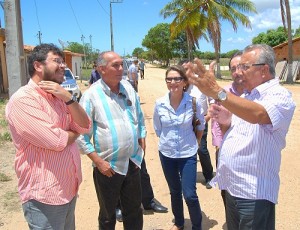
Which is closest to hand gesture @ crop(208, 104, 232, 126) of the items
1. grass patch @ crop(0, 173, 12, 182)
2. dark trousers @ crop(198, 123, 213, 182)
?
dark trousers @ crop(198, 123, 213, 182)

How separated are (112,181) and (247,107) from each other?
1699 millimetres

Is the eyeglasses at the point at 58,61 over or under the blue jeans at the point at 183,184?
over

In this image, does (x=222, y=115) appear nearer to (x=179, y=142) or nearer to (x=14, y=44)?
(x=179, y=142)

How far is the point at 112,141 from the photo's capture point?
10.2 feet

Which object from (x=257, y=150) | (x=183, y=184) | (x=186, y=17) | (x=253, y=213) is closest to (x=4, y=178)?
(x=183, y=184)

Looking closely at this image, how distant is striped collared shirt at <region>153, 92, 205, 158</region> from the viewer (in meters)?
3.71

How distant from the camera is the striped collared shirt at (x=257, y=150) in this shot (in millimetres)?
2162

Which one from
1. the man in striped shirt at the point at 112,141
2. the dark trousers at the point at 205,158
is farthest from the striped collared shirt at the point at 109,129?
the dark trousers at the point at 205,158

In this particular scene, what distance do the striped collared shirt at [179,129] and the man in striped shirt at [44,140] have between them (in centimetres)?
149

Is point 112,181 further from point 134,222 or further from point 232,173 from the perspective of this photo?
point 232,173

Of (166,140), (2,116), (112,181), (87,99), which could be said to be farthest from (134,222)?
(2,116)

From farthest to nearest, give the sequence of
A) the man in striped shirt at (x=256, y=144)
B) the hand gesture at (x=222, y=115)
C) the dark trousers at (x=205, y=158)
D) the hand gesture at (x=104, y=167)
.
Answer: the dark trousers at (x=205, y=158)
the hand gesture at (x=104, y=167)
the hand gesture at (x=222, y=115)
the man in striped shirt at (x=256, y=144)

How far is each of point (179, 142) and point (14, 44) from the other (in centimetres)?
347

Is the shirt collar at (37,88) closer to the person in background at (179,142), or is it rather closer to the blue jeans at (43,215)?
the blue jeans at (43,215)
